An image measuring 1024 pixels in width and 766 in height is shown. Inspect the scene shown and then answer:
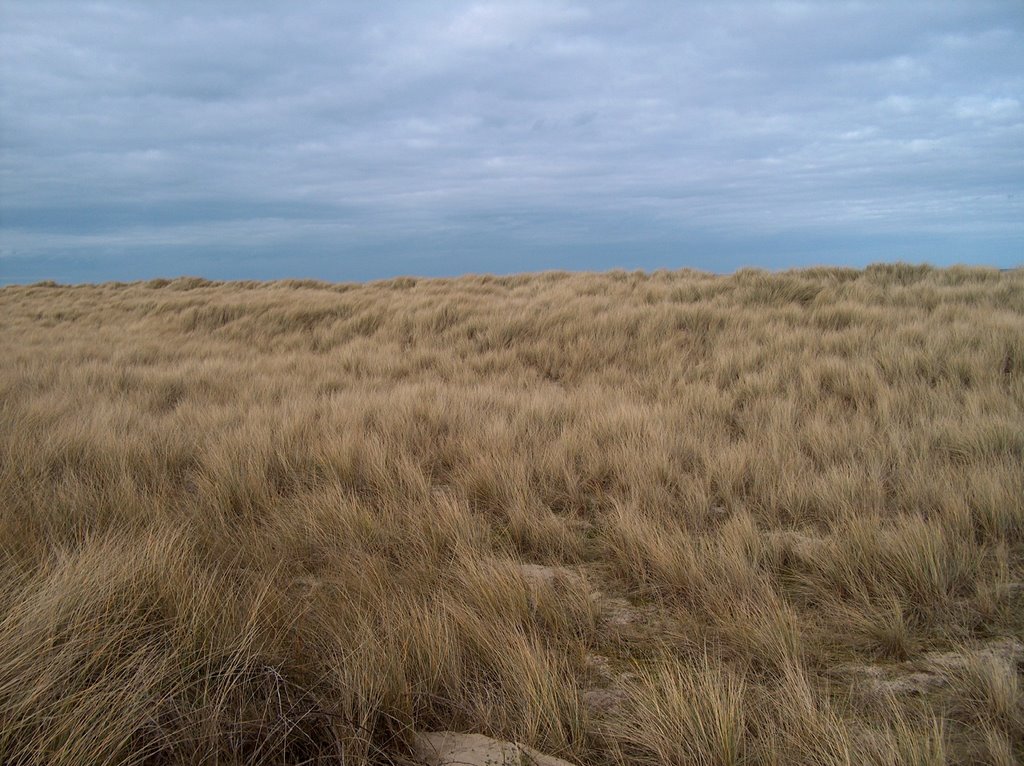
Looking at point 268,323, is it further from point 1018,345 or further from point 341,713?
point 1018,345

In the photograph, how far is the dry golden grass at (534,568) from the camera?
166cm

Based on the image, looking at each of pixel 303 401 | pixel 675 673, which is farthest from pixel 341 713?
pixel 303 401

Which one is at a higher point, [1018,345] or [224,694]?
[1018,345]

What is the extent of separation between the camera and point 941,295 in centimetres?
944

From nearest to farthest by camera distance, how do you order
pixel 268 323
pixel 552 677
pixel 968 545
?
1. pixel 552 677
2. pixel 968 545
3. pixel 268 323

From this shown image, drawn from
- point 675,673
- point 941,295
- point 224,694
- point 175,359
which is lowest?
point 675,673

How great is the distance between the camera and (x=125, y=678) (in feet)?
5.52

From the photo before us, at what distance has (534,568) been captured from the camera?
2814 mm

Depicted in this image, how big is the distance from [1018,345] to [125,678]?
817cm

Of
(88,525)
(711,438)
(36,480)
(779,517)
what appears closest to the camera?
(88,525)

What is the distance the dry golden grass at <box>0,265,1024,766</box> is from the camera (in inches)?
65.3

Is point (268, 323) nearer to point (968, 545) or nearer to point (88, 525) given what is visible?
point (88, 525)

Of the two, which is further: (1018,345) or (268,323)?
(268,323)

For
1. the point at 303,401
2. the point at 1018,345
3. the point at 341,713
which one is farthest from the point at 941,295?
the point at 341,713
